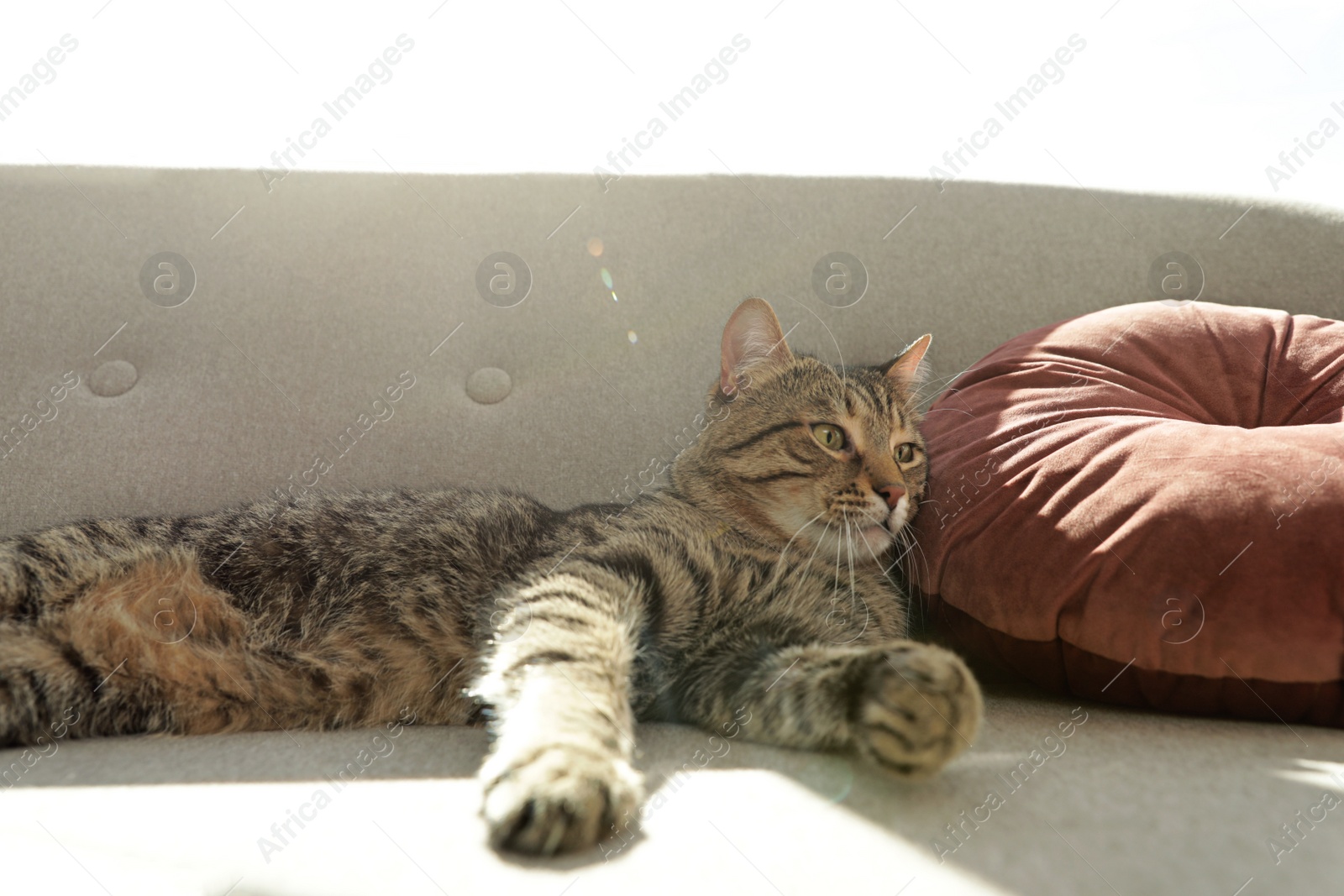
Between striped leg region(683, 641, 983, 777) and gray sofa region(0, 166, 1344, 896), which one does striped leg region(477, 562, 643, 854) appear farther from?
gray sofa region(0, 166, 1344, 896)

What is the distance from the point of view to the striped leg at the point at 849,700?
951mm

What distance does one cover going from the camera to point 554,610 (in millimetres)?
1240

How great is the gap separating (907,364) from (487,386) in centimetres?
108

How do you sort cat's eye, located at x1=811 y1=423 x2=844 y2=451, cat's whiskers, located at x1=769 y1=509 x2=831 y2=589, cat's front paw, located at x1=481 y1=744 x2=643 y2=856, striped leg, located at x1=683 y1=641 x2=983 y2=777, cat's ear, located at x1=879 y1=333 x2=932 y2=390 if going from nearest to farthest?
1. cat's front paw, located at x1=481 y1=744 x2=643 y2=856
2. striped leg, located at x1=683 y1=641 x2=983 y2=777
3. cat's whiskers, located at x1=769 y1=509 x2=831 y2=589
4. cat's eye, located at x1=811 y1=423 x2=844 y2=451
5. cat's ear, located at x1=879 y1=333 x2=932 y2=390

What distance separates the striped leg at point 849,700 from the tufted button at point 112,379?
1.69 meters

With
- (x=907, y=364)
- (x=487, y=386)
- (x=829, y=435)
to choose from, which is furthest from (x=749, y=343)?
(x=487, y=386)

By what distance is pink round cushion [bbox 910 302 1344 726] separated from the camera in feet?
3.65

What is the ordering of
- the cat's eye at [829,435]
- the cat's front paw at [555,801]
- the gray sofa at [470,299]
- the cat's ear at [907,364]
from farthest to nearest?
1. the gray sofa at [470,299]
2. the cat's ear at [907,364]
3. the cat's eye at [829,435]
4. the cat's front paw at [555,801]

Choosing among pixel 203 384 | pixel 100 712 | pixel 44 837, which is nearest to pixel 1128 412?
pixel 44 837

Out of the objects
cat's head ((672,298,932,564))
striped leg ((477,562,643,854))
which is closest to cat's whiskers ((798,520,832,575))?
cat's head ((672,298,932,564))

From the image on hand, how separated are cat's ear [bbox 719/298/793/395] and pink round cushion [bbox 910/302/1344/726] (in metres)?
0.44

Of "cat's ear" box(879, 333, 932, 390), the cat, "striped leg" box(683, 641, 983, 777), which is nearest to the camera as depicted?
"striped leg" box(683, 641, 983, 777)

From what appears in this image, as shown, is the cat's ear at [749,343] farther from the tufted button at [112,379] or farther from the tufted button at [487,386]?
the tufted button at [112,379]

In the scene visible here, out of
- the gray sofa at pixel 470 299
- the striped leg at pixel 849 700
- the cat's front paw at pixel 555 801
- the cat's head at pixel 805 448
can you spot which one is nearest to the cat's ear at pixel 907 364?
the cat's head at pixel 805 448
